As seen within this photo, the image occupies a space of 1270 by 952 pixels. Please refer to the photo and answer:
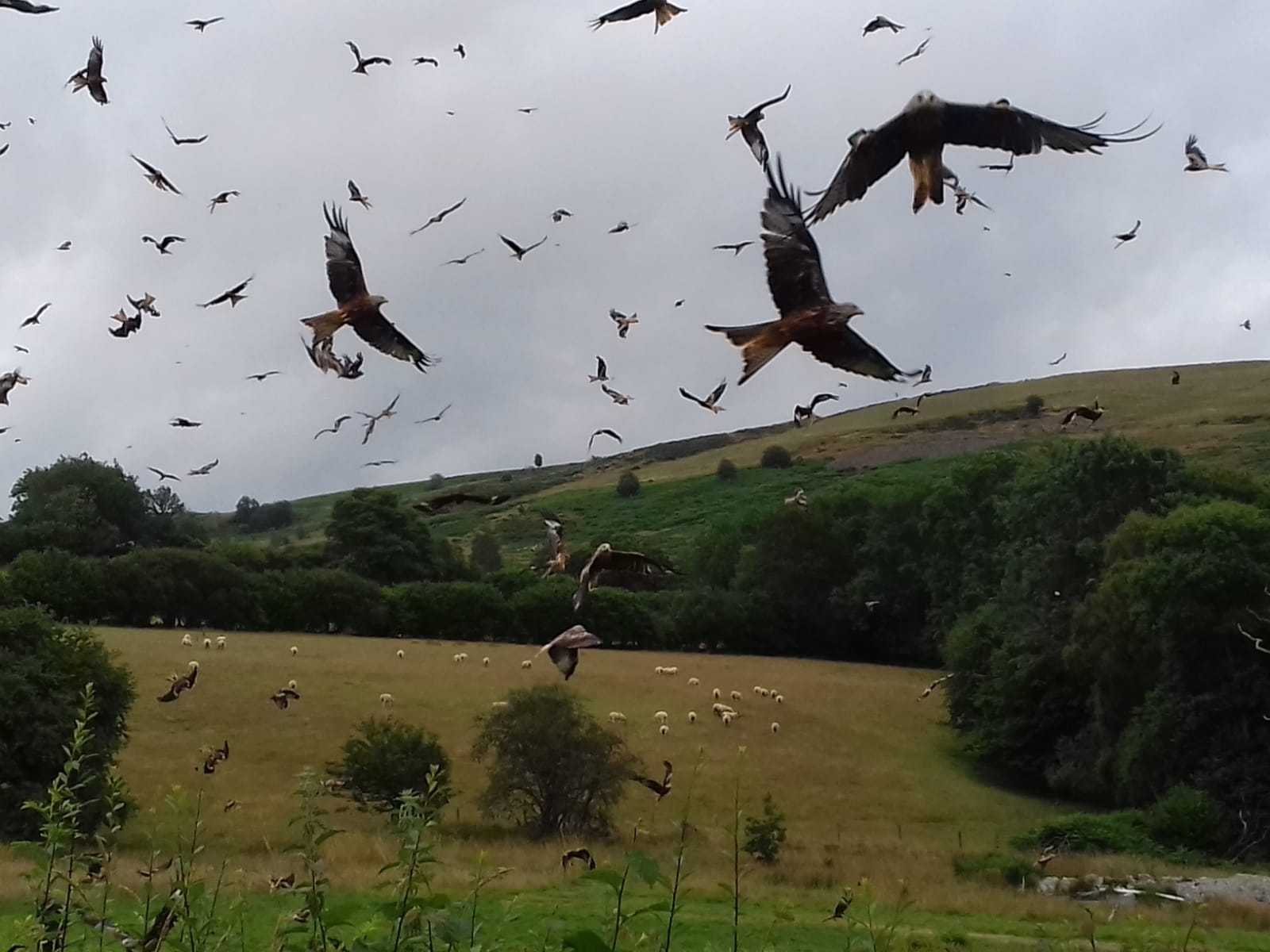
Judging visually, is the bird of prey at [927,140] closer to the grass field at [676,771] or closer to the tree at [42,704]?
the grass field at [676,771]

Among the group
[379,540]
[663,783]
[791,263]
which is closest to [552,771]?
[663,783]

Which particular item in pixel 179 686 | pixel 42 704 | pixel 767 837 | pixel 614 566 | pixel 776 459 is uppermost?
pixel 776 459

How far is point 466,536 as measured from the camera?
95.3 metres

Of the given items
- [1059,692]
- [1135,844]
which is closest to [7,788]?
[1135,844]

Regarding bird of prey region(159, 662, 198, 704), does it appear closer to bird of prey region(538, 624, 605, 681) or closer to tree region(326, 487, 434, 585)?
bird of prey region(538, 624, 605, 681)

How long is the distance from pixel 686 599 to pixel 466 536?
2700 centimetres

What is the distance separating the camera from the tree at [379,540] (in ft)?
254

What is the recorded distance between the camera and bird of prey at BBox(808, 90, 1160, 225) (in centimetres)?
523

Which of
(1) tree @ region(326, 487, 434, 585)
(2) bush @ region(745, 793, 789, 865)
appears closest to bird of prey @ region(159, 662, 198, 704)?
(2) bush @ region(745, 793, 789, 865)

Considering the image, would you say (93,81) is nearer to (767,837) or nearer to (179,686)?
(179,686)

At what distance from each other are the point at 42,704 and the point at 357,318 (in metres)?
30.9

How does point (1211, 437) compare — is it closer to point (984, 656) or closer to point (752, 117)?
point (984, 656)

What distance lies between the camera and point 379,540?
7812cm

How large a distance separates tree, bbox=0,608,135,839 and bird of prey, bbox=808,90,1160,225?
2785cm
